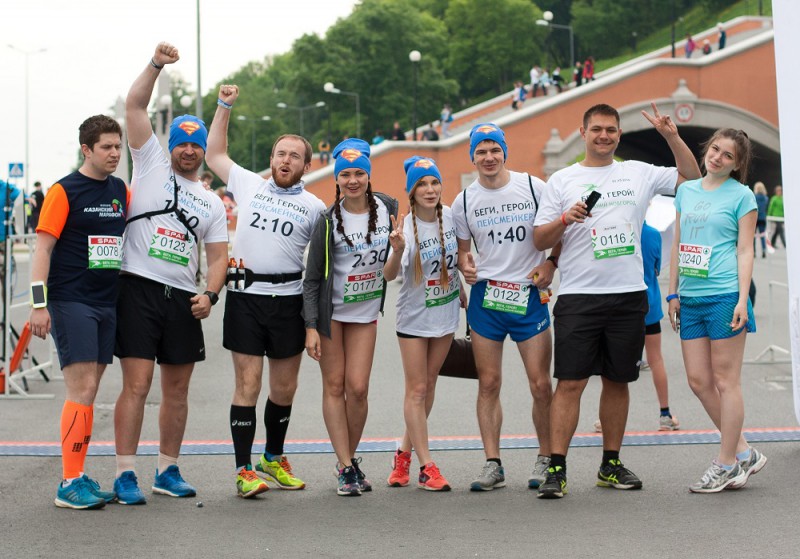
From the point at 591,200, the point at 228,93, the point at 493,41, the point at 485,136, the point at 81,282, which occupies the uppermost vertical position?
the point at 493,41

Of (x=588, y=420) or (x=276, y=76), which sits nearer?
(x=588, y=420)

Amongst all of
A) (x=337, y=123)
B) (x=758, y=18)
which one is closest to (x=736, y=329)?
(x=758, y=18)

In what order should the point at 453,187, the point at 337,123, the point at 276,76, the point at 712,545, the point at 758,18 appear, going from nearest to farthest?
1. the point at 712,545
2. the point at 453,187
3. the point at 758,18
4. the point at 337,123
5. the point at 276,76

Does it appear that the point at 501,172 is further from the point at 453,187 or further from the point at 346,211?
the point at 453,187

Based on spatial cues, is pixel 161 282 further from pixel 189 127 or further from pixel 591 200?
pixel 591 200

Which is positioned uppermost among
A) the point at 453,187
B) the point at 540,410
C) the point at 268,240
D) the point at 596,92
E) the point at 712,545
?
the point at 596,92

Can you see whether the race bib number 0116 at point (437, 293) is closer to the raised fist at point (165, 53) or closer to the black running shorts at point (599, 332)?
the black running shorts at point (599, 332)

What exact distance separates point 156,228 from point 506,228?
1.95 metres

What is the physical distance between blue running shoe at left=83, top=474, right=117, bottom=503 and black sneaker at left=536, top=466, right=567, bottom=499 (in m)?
2.30

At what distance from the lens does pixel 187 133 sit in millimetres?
6672

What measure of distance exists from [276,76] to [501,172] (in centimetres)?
11277

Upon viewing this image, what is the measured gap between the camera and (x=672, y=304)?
6.86 metres

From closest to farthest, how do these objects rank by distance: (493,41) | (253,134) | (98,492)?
1. (98,492)
2. (493,41)
3. (253,134)

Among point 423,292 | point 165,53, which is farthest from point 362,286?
point 165,53
